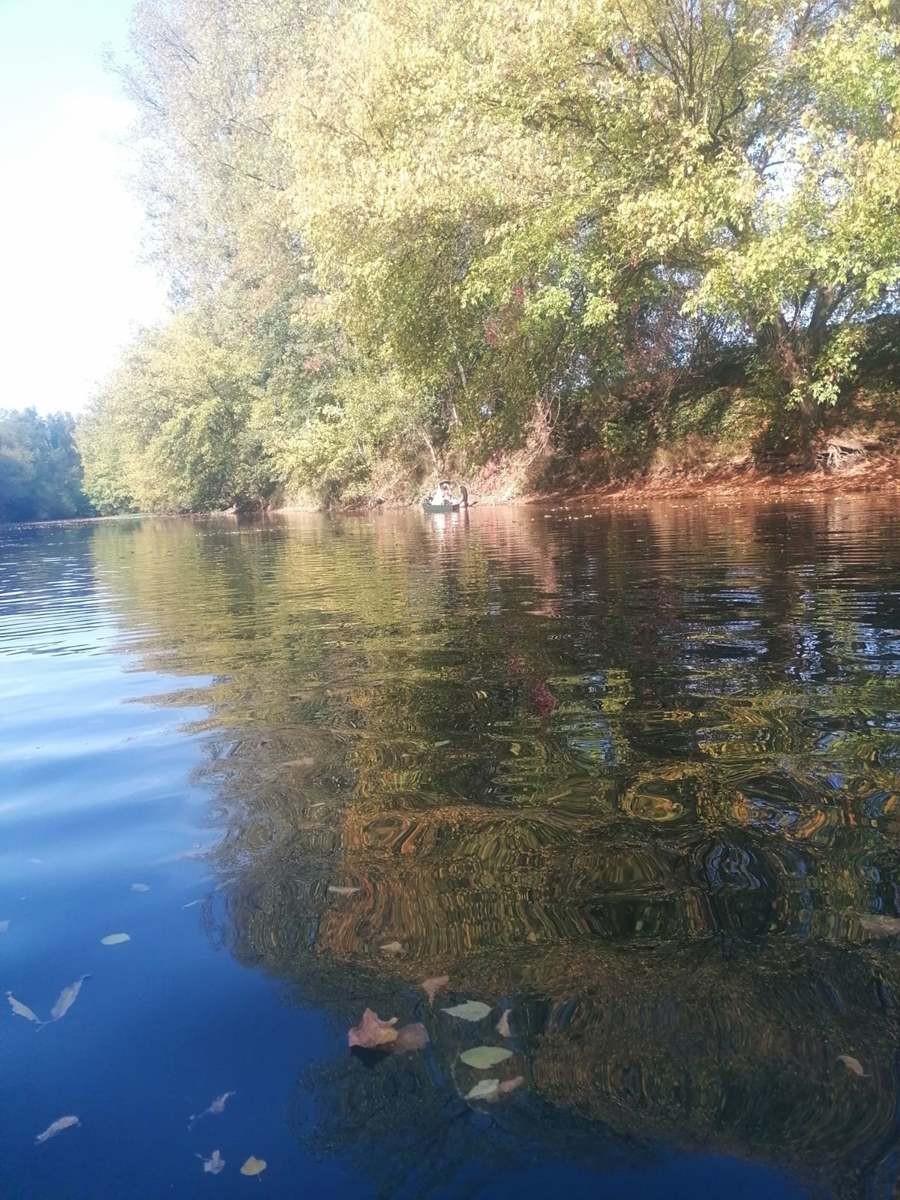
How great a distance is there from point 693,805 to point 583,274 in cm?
1924

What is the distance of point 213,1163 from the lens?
1.80 metres

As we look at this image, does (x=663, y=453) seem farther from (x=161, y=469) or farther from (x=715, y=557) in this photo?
(x=161, y=469)

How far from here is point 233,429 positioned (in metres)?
50.1

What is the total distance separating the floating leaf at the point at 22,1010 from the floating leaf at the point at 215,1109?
66cm

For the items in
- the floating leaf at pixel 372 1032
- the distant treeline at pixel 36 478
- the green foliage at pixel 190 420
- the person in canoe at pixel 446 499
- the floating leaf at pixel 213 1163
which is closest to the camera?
the floating leaf at pixel 213 1163

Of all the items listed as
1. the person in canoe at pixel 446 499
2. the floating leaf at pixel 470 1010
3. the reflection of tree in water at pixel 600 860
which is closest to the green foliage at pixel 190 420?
the person in canoe at pixel 446 499

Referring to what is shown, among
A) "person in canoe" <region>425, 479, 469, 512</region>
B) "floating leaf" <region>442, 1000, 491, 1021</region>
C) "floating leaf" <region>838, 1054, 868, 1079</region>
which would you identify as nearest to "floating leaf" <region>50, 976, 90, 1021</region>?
"floating leaf" <region>442, 1000, 491, 1021</region>

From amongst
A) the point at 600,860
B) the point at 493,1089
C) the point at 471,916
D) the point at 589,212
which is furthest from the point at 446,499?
the point at 493,1089

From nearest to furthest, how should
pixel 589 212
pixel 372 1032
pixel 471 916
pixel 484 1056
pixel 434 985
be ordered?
pixel 484 1056 → pixel 372 1032 → pixel 434 985 → pixel 471 916 → pixel 589 212

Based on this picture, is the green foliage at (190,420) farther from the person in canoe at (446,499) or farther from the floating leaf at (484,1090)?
the floating leaf at (484,1090)

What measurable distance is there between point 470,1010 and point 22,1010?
1.30 meters

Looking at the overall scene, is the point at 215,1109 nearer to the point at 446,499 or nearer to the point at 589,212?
the point at 589,212

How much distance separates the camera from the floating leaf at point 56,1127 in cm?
190

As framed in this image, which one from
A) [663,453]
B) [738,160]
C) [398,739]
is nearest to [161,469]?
[663,453]
